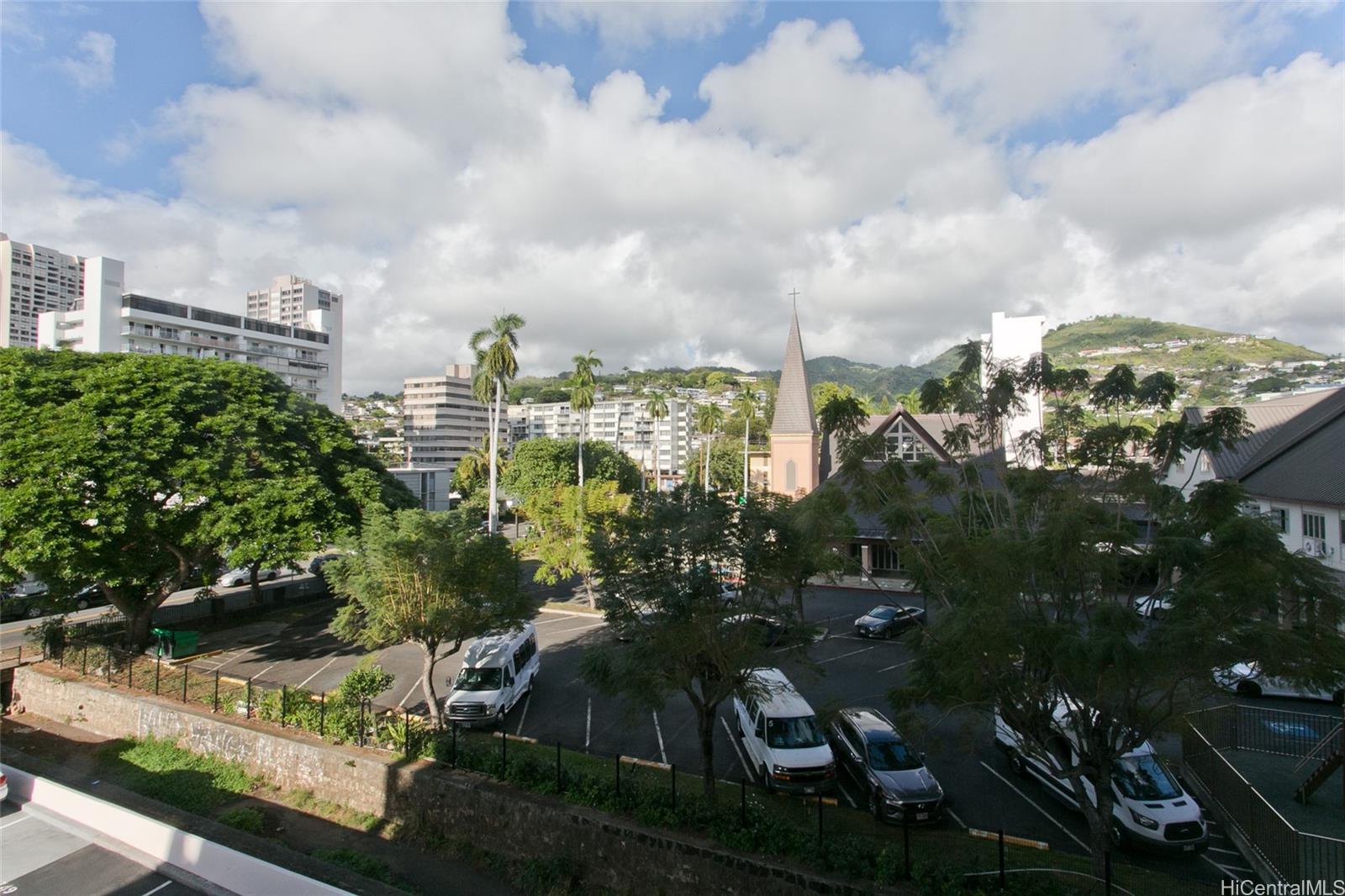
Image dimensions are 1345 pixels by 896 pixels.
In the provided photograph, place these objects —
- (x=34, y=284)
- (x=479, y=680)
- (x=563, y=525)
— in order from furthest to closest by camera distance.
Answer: (x=34, y=284)
(x=563, y=525)
(x=479, y=680)

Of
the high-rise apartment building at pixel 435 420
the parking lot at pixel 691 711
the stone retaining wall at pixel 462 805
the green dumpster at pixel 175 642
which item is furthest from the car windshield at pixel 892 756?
the high-rise apartment building at pixel 435 420

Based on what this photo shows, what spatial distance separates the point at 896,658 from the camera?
73.2 feet

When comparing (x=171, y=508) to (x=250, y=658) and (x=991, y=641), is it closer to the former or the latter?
(x=250, y=658)

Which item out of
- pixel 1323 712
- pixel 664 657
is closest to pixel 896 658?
pixel 1323 712

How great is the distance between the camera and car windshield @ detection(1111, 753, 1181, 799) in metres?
10.9

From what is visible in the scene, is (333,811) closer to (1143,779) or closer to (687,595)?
(687,595)

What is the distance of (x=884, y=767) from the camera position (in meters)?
12.2

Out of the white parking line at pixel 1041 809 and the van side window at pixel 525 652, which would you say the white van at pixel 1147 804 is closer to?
the white parking line at pixel 1041 809

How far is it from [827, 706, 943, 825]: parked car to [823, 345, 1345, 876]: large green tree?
259 cm

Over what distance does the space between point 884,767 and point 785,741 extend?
6.35 feet

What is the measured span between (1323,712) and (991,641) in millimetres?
16308

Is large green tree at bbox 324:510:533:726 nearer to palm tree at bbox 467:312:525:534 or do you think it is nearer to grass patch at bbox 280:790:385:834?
grass patch at bbox 280:790:385:834

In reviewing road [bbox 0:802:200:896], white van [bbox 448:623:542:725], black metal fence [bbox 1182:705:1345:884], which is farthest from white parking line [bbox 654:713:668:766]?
black metal fence [bbox 1182:705:1345:884]

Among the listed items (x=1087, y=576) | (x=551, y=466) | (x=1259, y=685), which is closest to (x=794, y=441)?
(x=551, y=466)
